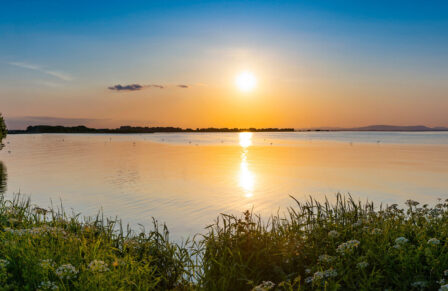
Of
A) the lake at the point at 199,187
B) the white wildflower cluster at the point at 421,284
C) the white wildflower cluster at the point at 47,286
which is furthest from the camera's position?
the lake at the point at 199,187

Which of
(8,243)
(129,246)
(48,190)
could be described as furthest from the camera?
(48,190)

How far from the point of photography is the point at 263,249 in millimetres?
7363

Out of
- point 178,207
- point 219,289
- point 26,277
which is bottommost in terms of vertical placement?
point 178,207

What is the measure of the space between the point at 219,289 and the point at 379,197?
67.6 ft

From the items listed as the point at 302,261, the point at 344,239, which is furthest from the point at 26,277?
the point at 344,239

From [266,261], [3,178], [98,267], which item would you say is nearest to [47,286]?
[98,267]

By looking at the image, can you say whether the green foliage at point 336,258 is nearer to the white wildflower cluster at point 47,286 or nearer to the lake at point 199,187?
the white wildflower cluster at point 47,286

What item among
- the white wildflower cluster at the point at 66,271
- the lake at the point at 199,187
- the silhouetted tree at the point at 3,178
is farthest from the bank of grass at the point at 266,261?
the silhouetted tree at the point at 3,178

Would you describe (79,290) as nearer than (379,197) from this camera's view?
Yes

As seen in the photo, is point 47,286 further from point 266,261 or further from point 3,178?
point 3,178

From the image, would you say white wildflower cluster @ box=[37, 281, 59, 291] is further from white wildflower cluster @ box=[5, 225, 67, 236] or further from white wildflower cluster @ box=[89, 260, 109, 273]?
white wildflower cluster @ box=[5, 225, 67, 236]

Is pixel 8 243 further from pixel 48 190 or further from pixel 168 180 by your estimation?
pixel 168 180

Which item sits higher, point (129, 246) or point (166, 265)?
point (129, 246)

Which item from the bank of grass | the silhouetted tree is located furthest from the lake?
the bank of grass
